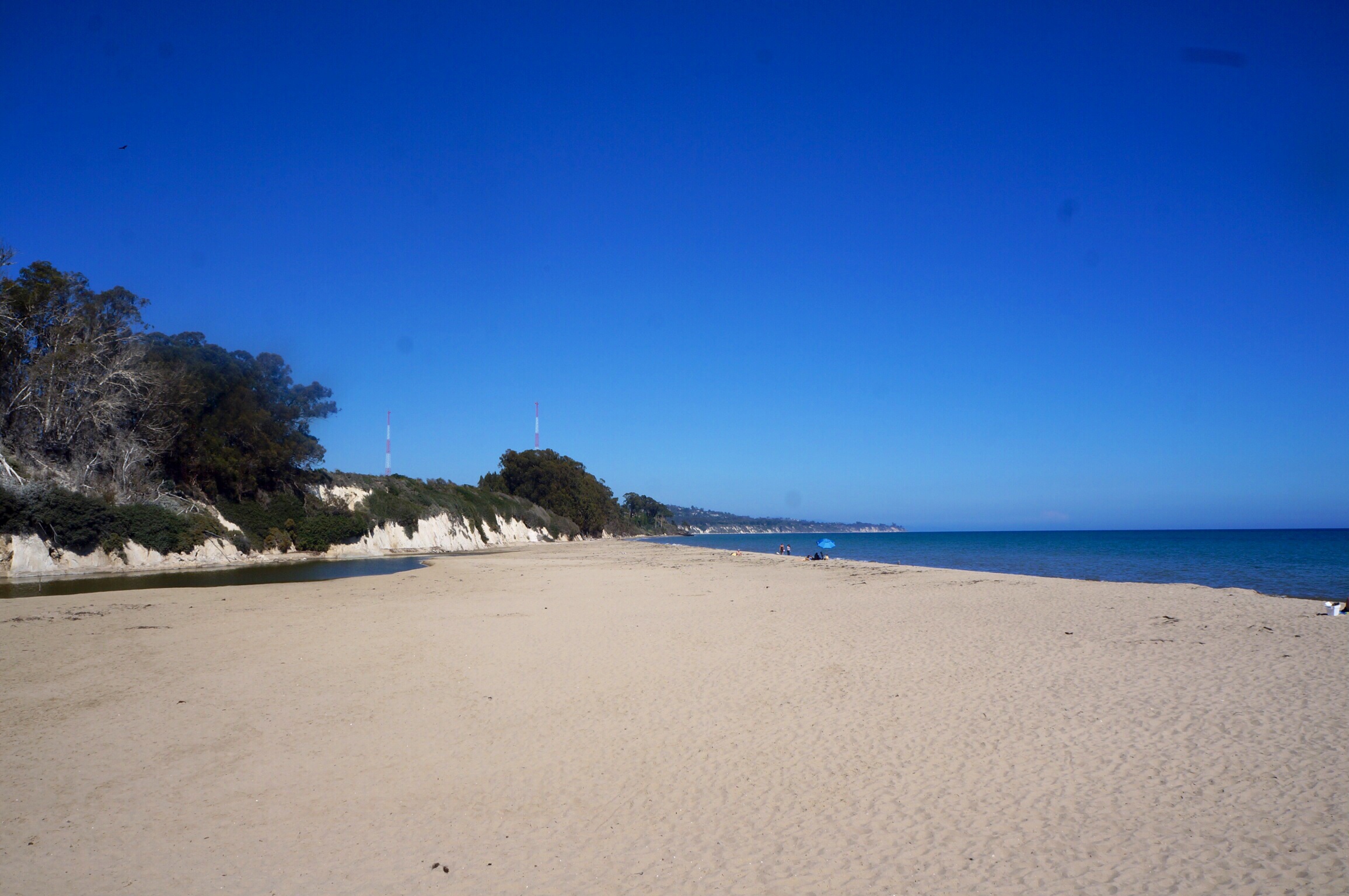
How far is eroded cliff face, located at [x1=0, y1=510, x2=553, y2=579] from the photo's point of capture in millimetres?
25594

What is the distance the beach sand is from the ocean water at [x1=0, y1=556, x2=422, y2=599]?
8.80 metres

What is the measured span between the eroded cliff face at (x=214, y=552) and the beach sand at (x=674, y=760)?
15.9 m

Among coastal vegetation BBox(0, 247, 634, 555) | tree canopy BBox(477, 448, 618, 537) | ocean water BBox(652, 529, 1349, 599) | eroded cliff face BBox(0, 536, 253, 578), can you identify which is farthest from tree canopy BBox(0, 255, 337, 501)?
tree canopy BBox(477, 448, 618, 537)

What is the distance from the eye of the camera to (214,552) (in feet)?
112

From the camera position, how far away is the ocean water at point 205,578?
21016 mm

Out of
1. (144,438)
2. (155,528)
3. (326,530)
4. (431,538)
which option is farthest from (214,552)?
(431,538)

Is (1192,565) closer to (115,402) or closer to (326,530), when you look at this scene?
(326,530)

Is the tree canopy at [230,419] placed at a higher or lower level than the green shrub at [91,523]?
higher

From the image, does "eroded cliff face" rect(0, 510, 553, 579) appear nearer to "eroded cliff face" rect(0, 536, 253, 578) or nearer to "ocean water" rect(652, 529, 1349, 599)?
"eroded cliff face" rect(0, 536, 253, 578)

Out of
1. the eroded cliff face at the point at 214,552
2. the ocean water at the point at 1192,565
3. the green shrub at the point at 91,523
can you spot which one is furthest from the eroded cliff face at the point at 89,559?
the ocean water at the point at 1192,565

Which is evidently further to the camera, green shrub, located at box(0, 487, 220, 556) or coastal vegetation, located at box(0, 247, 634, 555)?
coastal vegetation, located at box(0, 247, 634, 555)

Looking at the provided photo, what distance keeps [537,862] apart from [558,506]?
82688mm

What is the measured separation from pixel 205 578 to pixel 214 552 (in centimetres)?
880

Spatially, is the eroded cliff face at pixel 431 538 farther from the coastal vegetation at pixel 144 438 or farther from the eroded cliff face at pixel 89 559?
the eroded cliff face at pixel 89 559
